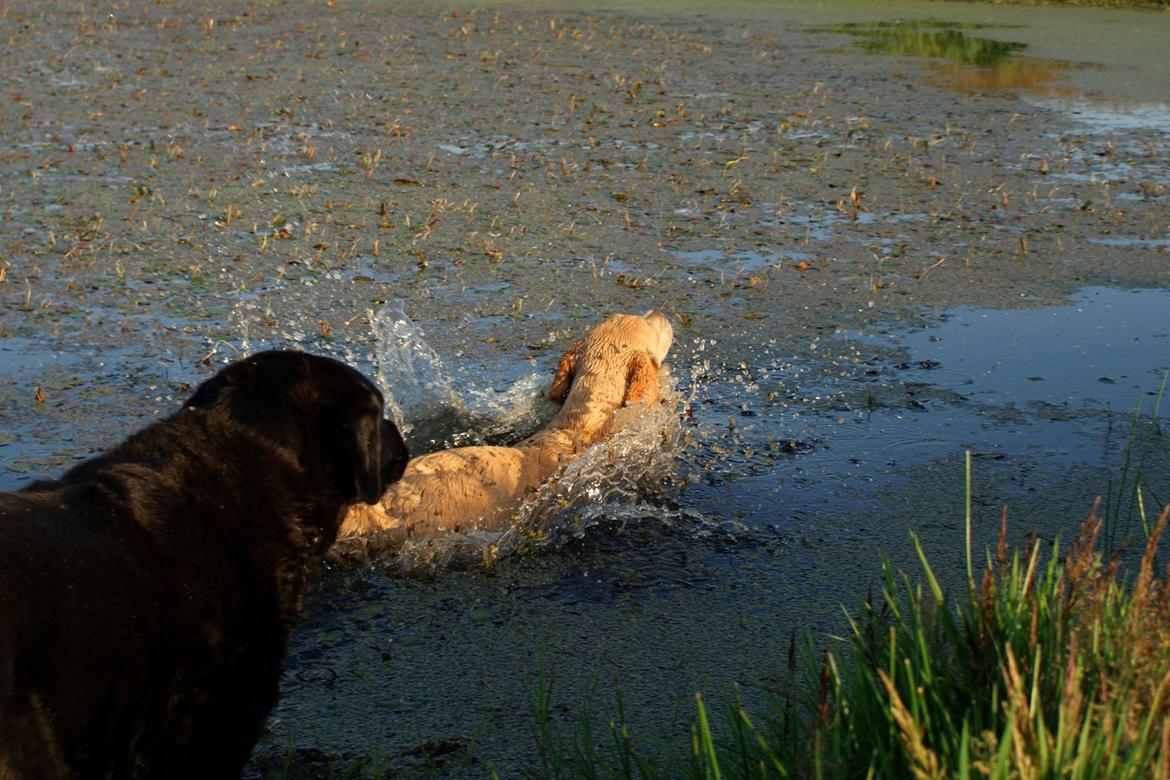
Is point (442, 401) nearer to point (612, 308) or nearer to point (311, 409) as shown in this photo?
point (612, 308)

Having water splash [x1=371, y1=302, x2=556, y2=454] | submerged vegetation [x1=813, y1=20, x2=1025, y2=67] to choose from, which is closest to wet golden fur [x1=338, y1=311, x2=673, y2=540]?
water splash [x1=371, y1=302, x2=556, y2=454]

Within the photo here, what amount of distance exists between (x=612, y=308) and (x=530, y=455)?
2.51m

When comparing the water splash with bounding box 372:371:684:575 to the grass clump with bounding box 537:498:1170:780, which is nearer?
the grass clump with bounding box 537:498:1170:780

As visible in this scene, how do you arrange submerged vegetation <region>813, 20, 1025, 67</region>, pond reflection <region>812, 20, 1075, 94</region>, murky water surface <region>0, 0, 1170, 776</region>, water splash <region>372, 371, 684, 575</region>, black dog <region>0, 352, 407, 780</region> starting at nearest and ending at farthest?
1. black dog <region>0, 352, 407, 780</region>
2. murky water surface <region>0, 0, 1170, 776</region>
3. water splash <region>372, 371, 684, 575</region>
4. pond reflection <region>812, 20, 1075, 94</region>
5. submerged vegetation <region>813, 20, 1025, 67</region>

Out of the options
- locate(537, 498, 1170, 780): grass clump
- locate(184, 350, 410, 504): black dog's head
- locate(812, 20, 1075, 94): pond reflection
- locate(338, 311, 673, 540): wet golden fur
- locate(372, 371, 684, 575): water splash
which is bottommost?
locate(372, 371, 684, 575): water splash

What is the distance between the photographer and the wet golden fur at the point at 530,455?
17.6ft

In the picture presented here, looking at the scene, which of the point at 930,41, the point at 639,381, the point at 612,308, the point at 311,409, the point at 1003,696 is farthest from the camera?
the point at 930,41

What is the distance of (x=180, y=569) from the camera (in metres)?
Answer: 3.21

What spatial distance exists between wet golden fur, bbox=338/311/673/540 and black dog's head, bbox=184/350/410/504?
46.7 inches

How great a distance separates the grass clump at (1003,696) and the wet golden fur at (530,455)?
2.06 m

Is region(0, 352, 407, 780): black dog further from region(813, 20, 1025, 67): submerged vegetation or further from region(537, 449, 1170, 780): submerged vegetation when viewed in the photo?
region(813, 20, 1025, 67): submerged vegetation

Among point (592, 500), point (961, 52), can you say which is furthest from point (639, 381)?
point (961, 52)

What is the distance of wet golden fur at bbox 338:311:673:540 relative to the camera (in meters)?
5.36

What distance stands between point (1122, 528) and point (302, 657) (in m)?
3.24
